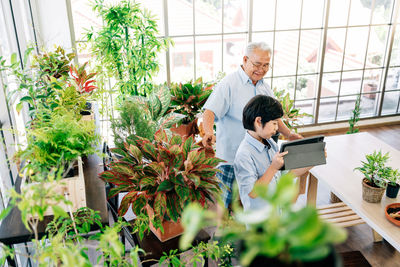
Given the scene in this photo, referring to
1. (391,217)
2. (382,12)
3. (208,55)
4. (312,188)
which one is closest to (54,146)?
(391,217)

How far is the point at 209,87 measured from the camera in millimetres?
3662

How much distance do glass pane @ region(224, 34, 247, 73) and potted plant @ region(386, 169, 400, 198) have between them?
11.2 feet

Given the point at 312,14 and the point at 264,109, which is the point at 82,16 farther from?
the point at 264,109

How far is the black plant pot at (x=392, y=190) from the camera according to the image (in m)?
2.54

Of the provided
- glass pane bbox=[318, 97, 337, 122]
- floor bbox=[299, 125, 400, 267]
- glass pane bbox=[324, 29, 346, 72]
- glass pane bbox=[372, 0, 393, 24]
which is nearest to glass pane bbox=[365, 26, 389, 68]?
glass pane bbox=[372, 0, 393, 24]

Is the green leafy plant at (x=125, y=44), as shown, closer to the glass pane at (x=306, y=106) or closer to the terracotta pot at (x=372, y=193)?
the terracotta pot at (x=372, y=193)

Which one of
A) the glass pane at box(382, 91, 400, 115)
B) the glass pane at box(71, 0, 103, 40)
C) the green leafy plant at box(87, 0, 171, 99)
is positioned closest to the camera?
the green leafy plant at box(87, 0, 171, 99)

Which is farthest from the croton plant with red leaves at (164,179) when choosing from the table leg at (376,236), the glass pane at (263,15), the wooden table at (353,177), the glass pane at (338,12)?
the glass pane at (338,12)

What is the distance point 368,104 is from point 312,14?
2.08 m

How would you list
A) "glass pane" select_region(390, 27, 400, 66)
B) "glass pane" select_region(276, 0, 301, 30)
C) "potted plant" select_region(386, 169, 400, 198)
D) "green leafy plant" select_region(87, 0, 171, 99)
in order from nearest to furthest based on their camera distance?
"potted plant" select_region(386, 169, 400, 198) → "green leafy plant" select_region(87, 0, 171, 99) → "glass pane" select_region(276, 0, 301, 30) → "glass pane" select_region(390, 27, 400, 66)

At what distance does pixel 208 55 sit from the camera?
5340 millimetres

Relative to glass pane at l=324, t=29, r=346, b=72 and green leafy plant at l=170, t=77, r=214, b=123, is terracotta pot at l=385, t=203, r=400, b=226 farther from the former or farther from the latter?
glass pane at l=324, t=29, r=346, b=72

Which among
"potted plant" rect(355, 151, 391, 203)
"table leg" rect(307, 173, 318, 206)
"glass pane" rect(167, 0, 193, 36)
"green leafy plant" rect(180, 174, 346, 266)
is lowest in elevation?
"table leg" rect(307, 173, 318, 206)

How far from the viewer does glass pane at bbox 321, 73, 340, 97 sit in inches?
234
